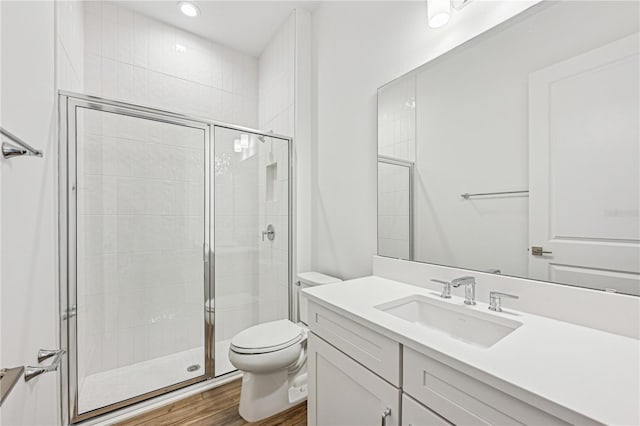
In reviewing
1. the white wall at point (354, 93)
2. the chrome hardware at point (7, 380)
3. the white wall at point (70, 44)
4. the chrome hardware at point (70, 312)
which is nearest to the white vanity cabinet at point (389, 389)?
the white wall at point (354, 93)

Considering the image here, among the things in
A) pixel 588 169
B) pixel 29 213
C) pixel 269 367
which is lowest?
pixel 269 367

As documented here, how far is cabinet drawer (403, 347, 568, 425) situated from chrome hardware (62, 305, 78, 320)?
1.66m

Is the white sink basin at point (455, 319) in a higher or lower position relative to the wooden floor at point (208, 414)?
higher

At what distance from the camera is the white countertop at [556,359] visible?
0.50m

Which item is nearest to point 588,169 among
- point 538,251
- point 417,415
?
point 538,251

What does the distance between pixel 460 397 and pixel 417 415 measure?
166 millimetres

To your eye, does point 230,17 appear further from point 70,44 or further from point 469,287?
point 469,287

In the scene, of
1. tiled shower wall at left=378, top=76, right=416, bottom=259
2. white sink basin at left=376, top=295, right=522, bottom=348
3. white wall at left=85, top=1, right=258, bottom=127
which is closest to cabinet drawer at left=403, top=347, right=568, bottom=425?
white sink basin at left=376, top=295, right=522, bottom=348

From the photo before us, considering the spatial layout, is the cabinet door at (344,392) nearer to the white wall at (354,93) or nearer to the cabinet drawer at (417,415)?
the cabinet drawer at (417,415)

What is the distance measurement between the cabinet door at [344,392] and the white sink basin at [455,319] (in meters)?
0.26

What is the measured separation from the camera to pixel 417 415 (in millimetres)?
762

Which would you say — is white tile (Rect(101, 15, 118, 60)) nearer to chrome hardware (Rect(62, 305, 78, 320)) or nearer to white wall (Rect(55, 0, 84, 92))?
white wall (Rect(55, 0, 84, 92))

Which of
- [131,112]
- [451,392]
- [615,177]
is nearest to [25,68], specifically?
[131,112]

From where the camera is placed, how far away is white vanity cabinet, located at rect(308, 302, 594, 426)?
23.4 inches
